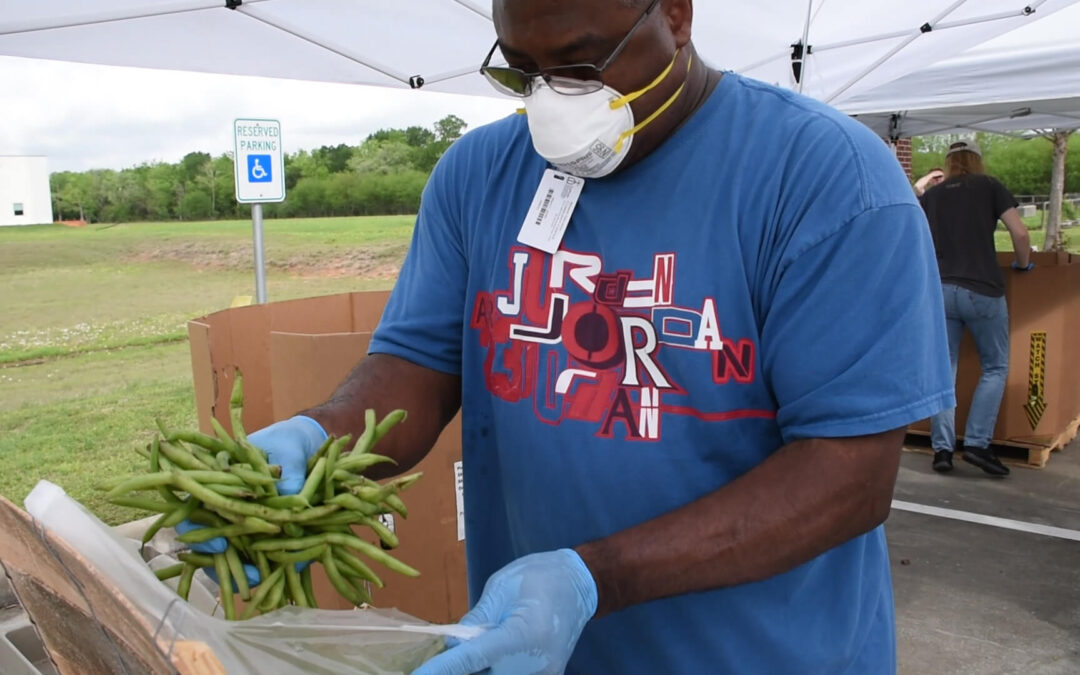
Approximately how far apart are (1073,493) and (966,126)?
6257 millimetres

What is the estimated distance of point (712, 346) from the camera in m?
1.55

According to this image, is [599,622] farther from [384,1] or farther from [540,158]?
[384,1]

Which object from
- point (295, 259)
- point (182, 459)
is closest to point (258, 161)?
point (182, 459)

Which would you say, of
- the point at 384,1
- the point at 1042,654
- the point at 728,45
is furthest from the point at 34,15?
the point at 1042,654

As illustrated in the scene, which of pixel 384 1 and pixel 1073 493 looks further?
pixel 1073 493

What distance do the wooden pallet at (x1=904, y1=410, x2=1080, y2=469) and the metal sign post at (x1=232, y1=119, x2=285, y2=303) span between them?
4.81m

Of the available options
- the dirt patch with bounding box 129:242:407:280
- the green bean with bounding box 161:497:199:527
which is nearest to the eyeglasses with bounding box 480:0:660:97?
the green bean with bounding box 161:497:199:527

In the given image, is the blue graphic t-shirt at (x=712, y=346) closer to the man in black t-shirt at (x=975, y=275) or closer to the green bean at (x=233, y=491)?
the green bean at (x=233, y=491)

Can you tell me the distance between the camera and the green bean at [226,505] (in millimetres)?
1381

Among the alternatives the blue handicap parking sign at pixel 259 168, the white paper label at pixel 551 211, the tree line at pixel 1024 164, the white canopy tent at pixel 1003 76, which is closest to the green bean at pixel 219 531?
the white paper label at pixel 551 211

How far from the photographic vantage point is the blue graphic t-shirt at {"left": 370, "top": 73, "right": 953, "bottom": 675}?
1.46m

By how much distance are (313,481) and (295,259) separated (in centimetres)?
1691

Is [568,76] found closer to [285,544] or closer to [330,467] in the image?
[330,467]

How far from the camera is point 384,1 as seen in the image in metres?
4.99
